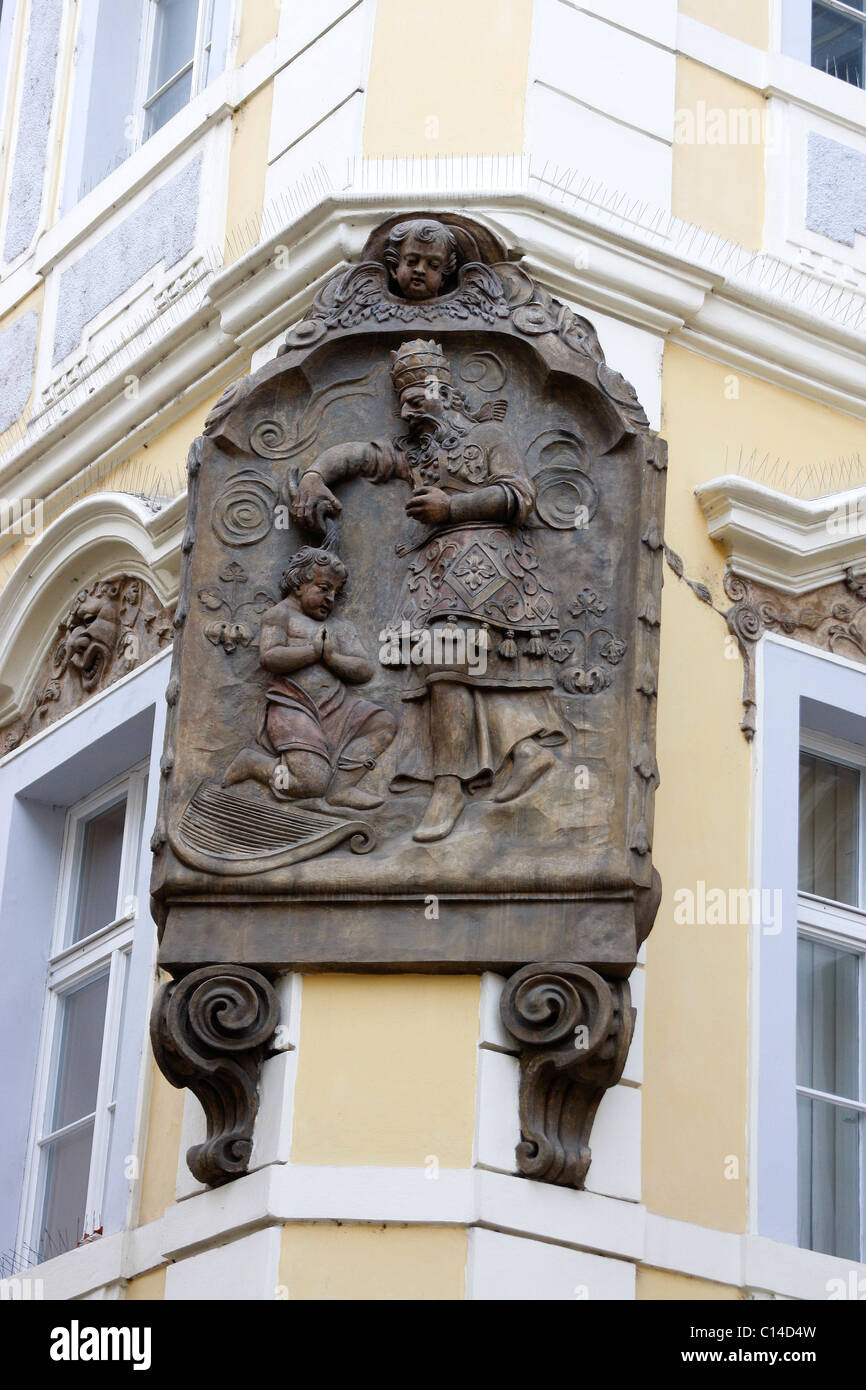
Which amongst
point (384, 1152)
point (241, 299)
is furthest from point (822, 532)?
point (384, 1152)

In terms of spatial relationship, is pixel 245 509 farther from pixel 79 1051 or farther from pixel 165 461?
pixel 79 1051

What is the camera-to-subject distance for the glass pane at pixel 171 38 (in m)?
9.00

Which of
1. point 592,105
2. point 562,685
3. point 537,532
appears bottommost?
point 562,685

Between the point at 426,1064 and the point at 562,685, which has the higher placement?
the point at 562,685

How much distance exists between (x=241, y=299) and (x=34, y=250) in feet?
6.37

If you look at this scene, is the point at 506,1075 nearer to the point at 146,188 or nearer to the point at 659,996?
the point at 659,996

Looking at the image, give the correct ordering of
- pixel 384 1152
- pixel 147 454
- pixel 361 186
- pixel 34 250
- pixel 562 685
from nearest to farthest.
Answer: pixel 384 1152
pixel 562 685
pixel 361 186
pixel 147 454
pixel 34 250

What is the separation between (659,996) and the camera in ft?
21.3

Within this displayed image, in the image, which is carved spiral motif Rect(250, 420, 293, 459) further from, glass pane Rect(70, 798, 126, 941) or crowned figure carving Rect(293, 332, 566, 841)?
glass pane Rect(70, 798, 126, 941)

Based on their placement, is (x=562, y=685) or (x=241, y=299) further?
(x=241, y=299)

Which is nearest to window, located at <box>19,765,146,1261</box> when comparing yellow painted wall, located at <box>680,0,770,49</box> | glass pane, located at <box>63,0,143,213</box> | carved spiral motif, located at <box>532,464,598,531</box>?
carved spiral motif, located at <box>532,464,598,531</box>

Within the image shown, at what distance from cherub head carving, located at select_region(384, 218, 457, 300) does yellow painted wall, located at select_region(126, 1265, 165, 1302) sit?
2.54 meters

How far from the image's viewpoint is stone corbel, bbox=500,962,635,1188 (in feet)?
19.8

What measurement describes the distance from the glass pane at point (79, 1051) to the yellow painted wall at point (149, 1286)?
3.27 feet
